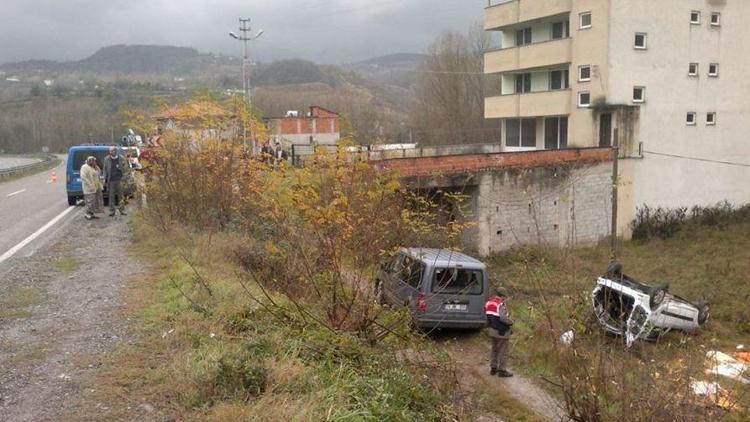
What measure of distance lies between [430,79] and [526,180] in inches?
1243

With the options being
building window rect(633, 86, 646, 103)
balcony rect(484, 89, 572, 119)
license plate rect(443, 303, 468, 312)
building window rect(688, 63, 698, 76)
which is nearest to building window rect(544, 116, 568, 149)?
balcony rect(484, 89, 572, 119)

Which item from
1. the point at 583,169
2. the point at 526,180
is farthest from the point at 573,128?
the point at 526,180

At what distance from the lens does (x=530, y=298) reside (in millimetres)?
17812

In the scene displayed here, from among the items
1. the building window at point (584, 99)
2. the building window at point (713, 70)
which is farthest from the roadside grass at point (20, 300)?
the building window at point (713, 70)

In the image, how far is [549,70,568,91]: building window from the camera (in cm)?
3405

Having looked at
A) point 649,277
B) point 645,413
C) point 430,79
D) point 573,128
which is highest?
point 430,79

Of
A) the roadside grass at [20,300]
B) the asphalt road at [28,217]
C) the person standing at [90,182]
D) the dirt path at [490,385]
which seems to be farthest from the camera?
the person standing at [90,182]

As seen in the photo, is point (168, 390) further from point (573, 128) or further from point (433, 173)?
point (573, 128)

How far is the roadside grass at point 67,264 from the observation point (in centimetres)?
1073

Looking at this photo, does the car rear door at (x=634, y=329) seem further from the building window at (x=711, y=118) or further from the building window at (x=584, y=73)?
the building window at (x=711, y=118)

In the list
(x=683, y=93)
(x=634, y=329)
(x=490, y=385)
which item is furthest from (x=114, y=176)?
(x=683, y=93)

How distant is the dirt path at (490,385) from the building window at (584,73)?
20.6 m

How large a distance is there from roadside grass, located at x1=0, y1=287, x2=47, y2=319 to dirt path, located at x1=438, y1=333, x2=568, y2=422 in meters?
5.62

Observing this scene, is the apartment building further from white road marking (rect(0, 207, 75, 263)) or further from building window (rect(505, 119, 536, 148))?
white road marking (rect(0, 207, 75, 263))
